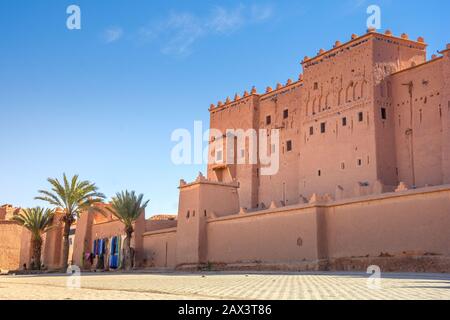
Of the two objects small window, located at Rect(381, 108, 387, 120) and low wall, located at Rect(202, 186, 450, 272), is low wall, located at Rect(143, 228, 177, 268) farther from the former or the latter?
small window, located at Rect(381, 108, 387, 120)

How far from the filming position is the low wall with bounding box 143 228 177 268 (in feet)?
104

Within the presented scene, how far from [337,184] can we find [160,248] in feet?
34.0

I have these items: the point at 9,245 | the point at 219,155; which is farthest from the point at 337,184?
the point at 9,245

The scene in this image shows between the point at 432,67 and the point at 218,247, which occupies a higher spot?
the point at 432,67

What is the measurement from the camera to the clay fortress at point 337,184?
20.2m

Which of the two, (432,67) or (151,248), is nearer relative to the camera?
(432,67)

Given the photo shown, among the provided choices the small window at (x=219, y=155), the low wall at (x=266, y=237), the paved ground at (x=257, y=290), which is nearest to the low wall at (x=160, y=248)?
the low wall at (x=266, y=237)

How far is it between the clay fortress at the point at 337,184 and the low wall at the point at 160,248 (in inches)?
2.4

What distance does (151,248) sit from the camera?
110 feet
